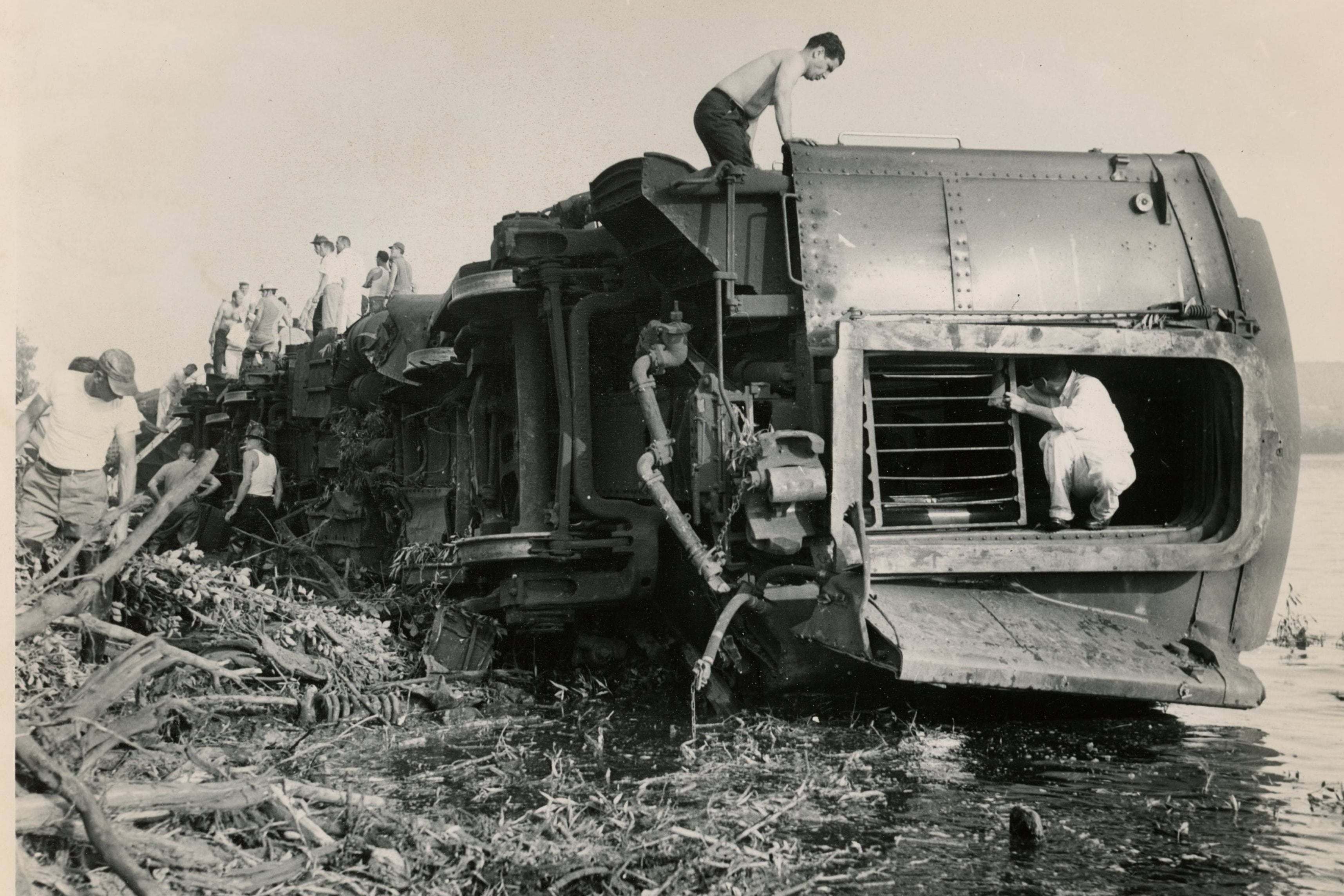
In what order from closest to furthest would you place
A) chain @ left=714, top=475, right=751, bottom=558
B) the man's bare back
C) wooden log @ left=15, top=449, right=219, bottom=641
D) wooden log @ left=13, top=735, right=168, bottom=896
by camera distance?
wooden log @ left=13, top=735, right=168, bottom=896
wooden log @ left=15, top=449, right=219, bottom=641
chain @ left=714, top=475, right=751, bottom=558
the man's bare back

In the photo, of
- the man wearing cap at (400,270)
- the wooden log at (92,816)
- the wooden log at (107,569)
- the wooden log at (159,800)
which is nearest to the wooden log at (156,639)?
the wooden log at (107,569)

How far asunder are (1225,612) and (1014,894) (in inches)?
134

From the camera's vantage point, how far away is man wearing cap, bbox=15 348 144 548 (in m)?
7.18

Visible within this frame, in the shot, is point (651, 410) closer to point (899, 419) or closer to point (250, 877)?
point (899, 419)

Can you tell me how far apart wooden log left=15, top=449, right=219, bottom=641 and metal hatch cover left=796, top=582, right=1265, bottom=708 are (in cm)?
313

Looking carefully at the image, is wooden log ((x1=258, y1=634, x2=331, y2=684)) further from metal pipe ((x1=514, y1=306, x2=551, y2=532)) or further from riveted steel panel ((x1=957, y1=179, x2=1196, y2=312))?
riveted steel panel ((x1=957, y1=179, x2=1196, y2=312))

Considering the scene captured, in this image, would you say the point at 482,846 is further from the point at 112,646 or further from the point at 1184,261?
the point at 1184,261

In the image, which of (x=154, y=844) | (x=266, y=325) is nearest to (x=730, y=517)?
(x=154, y=844)

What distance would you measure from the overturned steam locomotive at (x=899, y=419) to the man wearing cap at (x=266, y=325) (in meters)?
11.3

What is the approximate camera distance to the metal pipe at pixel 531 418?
854cm

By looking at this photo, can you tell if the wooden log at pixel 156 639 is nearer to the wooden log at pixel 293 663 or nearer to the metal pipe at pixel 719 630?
the wooden log at pixel 293 663

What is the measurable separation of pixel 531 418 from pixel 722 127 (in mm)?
2463

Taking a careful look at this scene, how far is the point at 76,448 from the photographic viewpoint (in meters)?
7.31

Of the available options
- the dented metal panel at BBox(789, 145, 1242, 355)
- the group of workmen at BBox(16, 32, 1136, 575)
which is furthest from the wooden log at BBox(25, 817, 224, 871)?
the dented metal panel at BBox(789, 145, 1242, 355)
